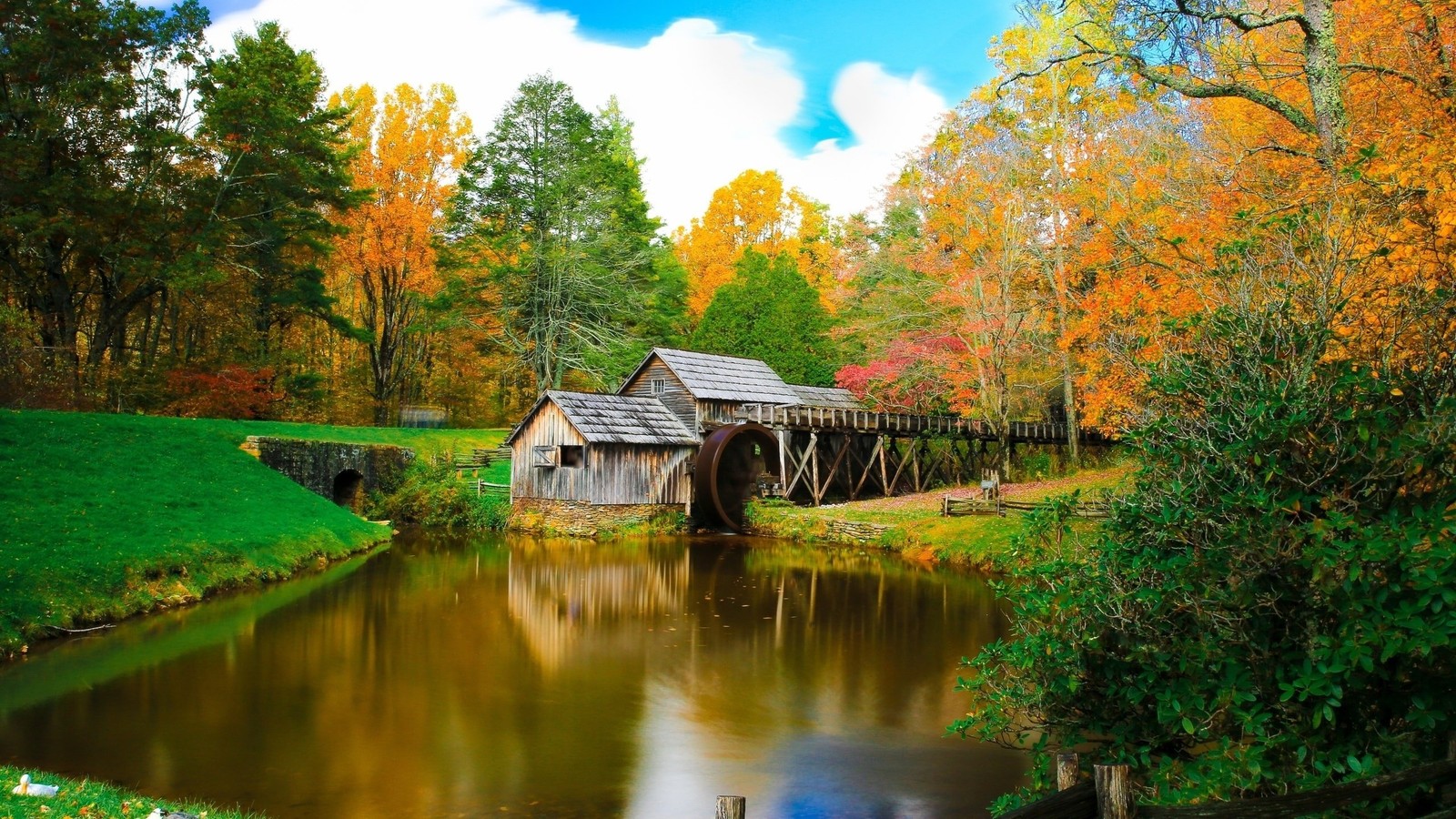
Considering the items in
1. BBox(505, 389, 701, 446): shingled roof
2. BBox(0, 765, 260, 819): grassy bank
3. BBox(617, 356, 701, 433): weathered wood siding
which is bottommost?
BBox(0, 765, 260, 819): grassy bank

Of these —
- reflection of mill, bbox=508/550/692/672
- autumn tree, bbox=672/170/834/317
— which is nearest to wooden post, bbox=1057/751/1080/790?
reflection of mill, bbox=508/550/692/672

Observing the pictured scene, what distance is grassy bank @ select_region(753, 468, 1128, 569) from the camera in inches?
739

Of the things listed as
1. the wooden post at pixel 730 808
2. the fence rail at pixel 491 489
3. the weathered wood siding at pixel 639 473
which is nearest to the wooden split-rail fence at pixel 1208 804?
the wooden post at pixel 730 808

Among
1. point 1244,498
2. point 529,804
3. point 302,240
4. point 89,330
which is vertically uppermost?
point 302,240

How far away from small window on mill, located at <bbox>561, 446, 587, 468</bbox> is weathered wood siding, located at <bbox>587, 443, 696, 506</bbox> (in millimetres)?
420

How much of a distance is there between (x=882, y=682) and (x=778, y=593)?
5588mm

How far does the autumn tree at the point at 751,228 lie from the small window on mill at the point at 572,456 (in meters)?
21.2

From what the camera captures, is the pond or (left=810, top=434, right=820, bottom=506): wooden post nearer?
the pond

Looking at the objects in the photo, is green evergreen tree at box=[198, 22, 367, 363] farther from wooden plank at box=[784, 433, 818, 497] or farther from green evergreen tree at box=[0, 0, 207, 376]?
wooden plank at box=[784, 433, 818, 497]

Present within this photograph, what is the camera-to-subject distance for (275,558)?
16.5 m

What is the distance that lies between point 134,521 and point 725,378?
695 inches

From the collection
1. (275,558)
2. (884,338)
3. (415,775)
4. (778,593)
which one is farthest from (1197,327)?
(884,338)

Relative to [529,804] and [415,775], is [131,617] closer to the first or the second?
[415,775]

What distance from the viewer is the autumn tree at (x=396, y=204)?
111ft
